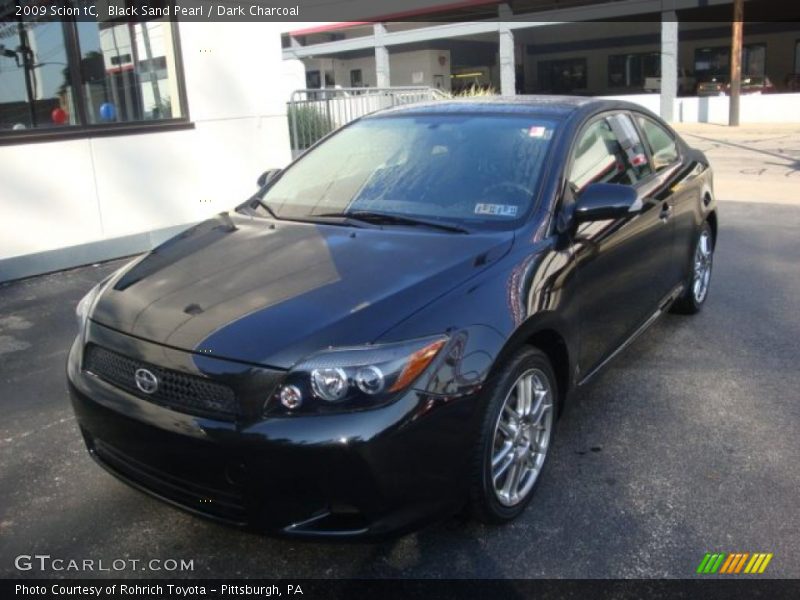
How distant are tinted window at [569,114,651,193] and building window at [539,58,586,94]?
3586 cm

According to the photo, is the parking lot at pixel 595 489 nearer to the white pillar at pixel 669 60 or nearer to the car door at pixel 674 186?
the car door at pixel 674 186

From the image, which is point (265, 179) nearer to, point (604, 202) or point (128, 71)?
point (604, 202)

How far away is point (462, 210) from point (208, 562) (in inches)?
72.6

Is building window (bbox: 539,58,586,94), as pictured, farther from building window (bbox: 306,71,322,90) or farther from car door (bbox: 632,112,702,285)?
car door (bbox: 632,112,702,285)

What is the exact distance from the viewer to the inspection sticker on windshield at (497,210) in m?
3.39

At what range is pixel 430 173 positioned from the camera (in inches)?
147

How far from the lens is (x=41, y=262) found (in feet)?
23.1

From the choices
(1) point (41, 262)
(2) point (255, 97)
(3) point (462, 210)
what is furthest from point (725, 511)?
(2) point (255, 97)

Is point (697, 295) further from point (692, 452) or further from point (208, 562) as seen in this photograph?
point (208, 562)

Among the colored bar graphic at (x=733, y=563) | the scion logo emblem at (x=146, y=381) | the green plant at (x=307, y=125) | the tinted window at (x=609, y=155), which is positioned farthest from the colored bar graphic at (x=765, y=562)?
the green plant at (x=307, y=125)

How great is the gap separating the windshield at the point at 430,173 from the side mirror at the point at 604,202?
234mm

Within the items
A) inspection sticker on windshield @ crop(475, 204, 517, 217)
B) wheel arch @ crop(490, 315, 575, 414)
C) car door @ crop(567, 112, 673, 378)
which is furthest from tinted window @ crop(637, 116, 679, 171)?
wheel arch @ crop(490, 315, 575, 414)

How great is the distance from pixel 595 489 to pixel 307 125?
9009 mm

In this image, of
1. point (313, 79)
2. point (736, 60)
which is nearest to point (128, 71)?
point (736, 60)
